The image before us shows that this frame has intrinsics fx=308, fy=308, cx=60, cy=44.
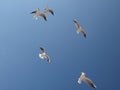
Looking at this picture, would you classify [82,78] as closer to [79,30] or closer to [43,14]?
[79,30]

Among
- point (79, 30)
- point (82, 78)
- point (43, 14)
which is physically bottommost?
point (82, 78)

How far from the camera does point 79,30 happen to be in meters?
4.75

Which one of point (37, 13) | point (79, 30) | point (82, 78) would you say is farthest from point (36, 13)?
point (82, 78)

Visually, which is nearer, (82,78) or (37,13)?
(82,78)

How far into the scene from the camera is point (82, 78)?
15.1ft

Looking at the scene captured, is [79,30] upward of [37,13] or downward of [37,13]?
downward

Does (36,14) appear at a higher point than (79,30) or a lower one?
higher

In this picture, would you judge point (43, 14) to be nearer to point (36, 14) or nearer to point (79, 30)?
point (36, 14)

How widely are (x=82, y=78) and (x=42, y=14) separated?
1214mm

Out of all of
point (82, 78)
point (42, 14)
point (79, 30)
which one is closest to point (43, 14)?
point (42, 14)

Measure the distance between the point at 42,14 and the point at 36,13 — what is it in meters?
0.17

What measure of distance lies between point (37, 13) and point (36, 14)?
0.09ft

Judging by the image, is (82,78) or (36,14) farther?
(36,14)

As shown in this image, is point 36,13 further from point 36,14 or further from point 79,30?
point 79,30
